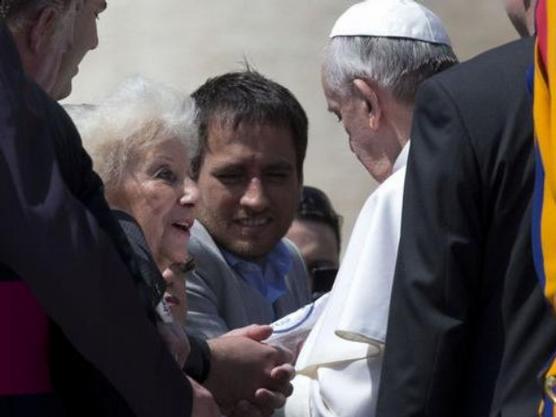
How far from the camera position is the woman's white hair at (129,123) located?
420 cm

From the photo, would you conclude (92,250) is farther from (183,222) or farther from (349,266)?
(183,222)

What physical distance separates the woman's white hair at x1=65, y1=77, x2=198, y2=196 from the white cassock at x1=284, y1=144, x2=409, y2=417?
621 millimetres

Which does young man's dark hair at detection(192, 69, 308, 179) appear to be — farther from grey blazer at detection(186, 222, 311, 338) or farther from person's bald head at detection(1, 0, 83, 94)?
person's bald head at detection(1, 0, 83, 94)

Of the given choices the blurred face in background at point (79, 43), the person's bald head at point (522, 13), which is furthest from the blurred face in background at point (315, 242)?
the blurred face in background at point (79, 43)

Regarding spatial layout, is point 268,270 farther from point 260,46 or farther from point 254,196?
point 260,46

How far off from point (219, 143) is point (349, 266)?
118 cm

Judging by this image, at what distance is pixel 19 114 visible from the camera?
290 centimetres

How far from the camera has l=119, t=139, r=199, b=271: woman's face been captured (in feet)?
14.0

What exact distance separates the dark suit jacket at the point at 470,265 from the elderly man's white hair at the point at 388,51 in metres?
0.74

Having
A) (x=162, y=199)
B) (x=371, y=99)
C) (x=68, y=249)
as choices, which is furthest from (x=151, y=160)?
(x=68, y=249)

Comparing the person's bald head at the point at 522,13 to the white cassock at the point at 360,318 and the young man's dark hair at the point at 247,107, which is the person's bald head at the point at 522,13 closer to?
the white cassock at the point at 360,318

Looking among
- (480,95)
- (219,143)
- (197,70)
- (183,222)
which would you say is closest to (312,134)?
(197,70)

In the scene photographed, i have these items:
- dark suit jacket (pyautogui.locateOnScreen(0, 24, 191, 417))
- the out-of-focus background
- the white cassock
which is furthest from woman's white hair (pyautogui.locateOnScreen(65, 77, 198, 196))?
the out-of-focus background

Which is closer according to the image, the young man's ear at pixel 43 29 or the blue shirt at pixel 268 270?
the young man's ear at pixel 43 29
